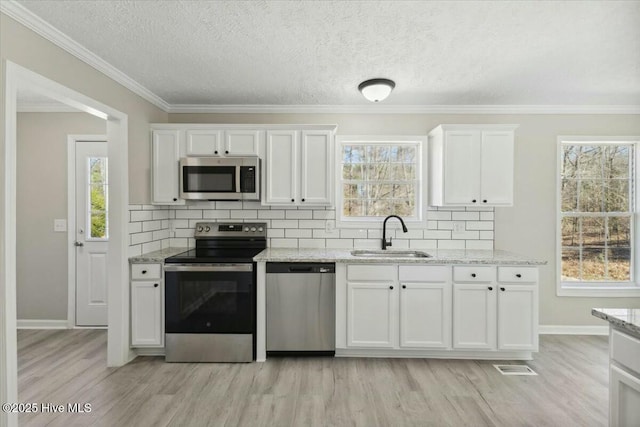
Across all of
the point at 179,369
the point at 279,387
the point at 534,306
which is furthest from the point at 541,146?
the point at 179,369

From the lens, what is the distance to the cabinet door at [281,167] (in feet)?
11.1

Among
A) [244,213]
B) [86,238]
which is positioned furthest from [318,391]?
[86,238]

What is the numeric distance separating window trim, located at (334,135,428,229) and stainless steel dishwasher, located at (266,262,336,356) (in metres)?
0.84

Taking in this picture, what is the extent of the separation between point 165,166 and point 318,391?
2585 mm

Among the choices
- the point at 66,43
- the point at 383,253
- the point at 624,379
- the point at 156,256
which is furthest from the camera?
the point at 383,253

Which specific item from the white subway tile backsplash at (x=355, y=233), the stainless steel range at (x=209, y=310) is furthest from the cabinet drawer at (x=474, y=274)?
the stainless steel range at (x=209, y=310)

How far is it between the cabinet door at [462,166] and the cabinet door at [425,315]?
0.94 meters

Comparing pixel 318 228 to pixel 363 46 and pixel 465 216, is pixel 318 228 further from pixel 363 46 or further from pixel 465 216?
pixel 363 46

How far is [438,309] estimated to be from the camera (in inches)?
117

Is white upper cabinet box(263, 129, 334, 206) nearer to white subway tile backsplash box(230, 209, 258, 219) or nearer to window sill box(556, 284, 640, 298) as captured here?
white subway tile backsplash box(230, 209, 258, 219)

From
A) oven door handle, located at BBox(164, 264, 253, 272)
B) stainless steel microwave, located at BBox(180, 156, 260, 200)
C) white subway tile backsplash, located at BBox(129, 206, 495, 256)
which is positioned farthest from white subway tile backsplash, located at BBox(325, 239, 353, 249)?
oven door handle, located at BBox(164, 264, 253, 272)

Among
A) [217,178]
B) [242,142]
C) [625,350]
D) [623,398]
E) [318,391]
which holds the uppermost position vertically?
[242,142]

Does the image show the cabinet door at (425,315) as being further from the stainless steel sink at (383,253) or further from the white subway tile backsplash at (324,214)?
the white subway tile backsplash at (324,214)

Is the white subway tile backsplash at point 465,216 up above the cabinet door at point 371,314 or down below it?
above
